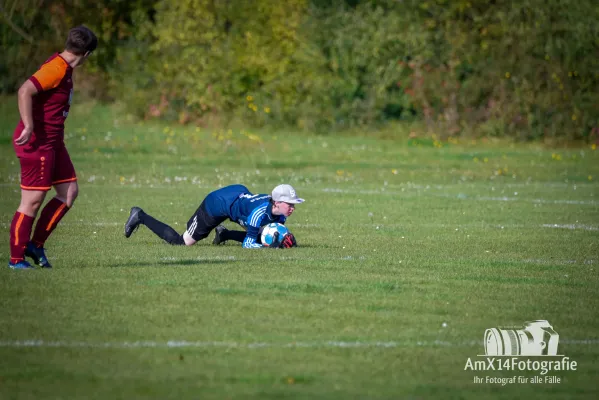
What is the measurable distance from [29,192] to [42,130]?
20.8 inches

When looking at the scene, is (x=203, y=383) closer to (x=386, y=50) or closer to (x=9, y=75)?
(x=386, y=50)

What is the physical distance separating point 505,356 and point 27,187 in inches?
176

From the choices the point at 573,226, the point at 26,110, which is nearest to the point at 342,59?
the point at 573,226

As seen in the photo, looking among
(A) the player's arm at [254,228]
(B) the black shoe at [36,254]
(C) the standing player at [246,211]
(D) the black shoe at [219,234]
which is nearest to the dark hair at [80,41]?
(B) the black shoe at [36,254]

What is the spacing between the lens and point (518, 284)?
32.8 ft

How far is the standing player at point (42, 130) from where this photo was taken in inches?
376

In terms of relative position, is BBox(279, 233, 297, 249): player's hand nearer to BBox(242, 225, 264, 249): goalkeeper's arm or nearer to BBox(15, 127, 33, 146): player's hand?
BBox(242, 225, 264, 249): goalkeeper's arm

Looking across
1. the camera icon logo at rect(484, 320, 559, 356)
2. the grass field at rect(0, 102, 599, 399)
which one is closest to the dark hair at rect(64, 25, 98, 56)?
the grass field at rect(0, 102, 599, 399)

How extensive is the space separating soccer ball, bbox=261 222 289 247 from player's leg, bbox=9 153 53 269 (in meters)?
2.79

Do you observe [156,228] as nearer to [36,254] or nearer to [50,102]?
[36,254]

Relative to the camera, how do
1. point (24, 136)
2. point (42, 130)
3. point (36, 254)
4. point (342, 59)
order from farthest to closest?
point (342, 59)
point (36, 254)
point (42, 130)
point (24, 136)

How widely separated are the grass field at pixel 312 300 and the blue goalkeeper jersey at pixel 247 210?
33 cm

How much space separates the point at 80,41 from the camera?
962 centimetres

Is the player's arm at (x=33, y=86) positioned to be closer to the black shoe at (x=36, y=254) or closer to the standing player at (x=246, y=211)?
the black shoe at (x=36, y=254)
